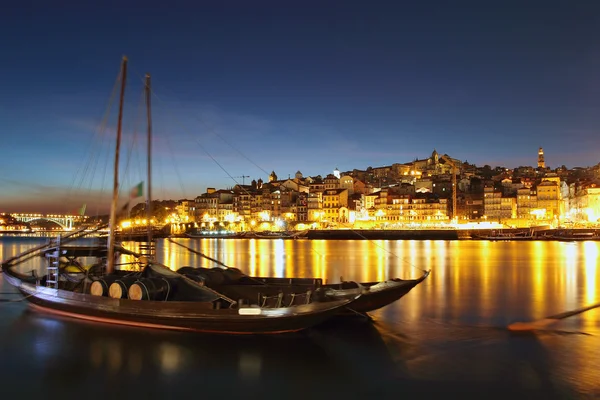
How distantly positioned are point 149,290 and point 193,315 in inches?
59.4

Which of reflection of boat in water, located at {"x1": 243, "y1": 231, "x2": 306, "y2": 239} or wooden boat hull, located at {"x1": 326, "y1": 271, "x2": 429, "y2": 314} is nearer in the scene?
wooden boat hull, located at {"x1": 326, "y1": 271, "x2": 429, "y2": 314}

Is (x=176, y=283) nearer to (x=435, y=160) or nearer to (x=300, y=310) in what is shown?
(x=300, y=310)

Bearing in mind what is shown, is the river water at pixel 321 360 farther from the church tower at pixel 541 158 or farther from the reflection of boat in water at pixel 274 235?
the church tower at pixel 541 158

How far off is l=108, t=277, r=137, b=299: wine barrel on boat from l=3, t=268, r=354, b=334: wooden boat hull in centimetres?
14

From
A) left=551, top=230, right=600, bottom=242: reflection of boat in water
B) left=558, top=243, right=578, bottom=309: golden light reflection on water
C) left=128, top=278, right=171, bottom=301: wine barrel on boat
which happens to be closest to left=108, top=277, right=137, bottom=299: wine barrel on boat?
left=128, top=278, right=171, bottom=301: wine barrel on boat

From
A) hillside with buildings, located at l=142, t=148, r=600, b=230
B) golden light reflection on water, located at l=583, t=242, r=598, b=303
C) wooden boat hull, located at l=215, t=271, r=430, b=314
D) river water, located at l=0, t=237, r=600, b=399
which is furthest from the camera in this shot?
hillside with buildings, located at l=142, t=148, r=600, b=230

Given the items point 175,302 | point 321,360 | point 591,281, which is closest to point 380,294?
point 321,360

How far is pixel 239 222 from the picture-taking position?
114 m

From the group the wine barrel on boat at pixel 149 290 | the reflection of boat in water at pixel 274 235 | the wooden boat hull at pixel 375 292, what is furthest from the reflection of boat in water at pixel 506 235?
the wine barrel on boat at pixel 149 290

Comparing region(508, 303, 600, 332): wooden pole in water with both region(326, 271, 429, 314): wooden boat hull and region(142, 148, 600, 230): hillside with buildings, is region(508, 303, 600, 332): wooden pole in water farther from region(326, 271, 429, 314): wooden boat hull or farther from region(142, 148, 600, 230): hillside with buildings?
region(142, 148, 600, 230): hillside with buildings

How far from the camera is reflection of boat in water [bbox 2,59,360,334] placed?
451 inches

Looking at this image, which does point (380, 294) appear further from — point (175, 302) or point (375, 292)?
point (175, 302)

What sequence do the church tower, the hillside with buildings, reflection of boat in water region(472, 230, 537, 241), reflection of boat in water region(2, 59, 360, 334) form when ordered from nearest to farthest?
reflection of boat in water region(2, 59, 360, 334) < reflection of boat in water region(472, 230, 537, 241) < the hillside with buildings < the church tower

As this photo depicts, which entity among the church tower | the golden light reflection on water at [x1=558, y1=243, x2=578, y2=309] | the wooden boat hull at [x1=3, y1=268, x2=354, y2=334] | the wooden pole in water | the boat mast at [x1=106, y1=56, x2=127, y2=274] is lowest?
the golden light reflection on water at [x1=558, y1=243, x2=578, y2=309]
